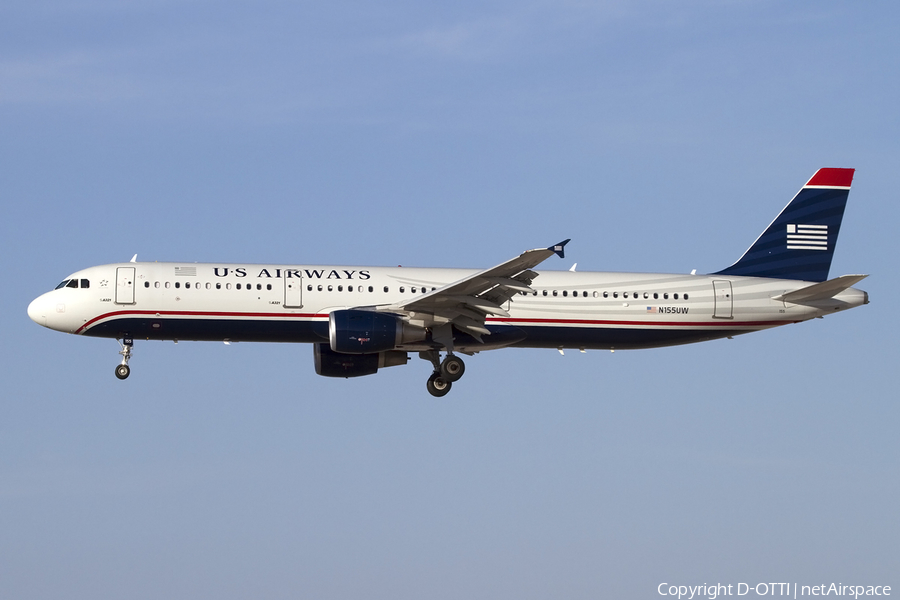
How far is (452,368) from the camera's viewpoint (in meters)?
40.2

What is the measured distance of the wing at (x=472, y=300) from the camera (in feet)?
119

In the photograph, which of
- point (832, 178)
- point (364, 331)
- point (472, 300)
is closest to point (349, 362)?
point (364, 331)

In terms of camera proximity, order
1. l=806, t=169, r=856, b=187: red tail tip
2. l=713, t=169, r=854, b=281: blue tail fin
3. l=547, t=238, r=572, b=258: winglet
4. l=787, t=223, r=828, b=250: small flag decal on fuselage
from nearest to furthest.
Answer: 1. l=547, t=238, r=572, b=258: winglet
2. l=713, t=169, r=854, b=281: blue tail fin
3. l=787, t=223, r=828, b=250: small flag decal on fuselage
4. l=806, t=169, r=856, b=187: red tail tip

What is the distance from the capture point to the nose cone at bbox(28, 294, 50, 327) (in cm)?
3966

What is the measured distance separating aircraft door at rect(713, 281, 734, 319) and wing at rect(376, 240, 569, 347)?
7.15 meters

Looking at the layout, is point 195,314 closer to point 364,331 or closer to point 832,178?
point 364,331

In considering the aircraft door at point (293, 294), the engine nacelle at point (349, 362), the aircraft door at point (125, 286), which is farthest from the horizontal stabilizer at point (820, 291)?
the aircraft door at point (125, 286)

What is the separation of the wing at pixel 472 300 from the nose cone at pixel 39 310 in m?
10.9

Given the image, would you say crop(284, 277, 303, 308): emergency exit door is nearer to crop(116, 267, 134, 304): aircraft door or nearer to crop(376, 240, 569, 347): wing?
crop(376, 240, 569, 347): wing

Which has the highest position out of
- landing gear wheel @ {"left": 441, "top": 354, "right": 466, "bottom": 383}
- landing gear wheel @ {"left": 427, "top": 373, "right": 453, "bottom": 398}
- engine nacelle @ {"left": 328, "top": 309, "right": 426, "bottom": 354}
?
engine nacelle @ {"left": 328, "top": 309, "right": 426, "bottom": 354}

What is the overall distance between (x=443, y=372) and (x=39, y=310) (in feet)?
43.9

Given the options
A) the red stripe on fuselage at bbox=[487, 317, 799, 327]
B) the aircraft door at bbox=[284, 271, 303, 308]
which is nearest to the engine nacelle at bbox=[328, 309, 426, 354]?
the aircraft door at bbox=[284, 271, 303, 308]

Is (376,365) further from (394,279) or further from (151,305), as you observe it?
(151,305)

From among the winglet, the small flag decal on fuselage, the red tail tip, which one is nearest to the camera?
the winglet
